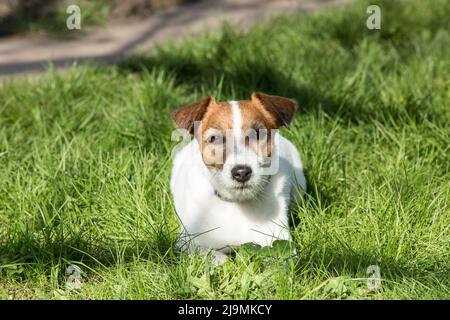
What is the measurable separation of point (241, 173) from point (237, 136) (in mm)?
178

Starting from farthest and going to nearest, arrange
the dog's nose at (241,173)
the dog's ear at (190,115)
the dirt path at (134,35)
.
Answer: the dirt path at (134,35)
the dog's ear at (190,115)
the dog's nose at (241,173)

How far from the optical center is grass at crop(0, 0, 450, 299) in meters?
3.46

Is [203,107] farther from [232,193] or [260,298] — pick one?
[260,298]


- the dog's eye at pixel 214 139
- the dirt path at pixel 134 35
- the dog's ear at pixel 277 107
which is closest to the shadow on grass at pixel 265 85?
the dirt path at pixel 134 35

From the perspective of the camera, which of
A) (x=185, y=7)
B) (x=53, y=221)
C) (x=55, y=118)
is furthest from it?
(x=185, y=7)

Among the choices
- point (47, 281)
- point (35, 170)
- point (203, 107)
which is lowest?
point (47, 281)

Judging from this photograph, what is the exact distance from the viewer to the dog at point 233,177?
346 centimetres

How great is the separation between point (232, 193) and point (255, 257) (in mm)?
334

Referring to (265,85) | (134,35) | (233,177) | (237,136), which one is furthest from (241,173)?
(134,35)

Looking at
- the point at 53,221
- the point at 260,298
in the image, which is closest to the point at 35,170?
the point at 53,221

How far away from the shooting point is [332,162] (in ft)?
15.0

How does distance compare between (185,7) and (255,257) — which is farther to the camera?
(185,7)

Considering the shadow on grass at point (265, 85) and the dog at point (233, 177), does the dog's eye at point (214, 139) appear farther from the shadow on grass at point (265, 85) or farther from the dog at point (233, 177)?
the shadow on grass at point (265, 85)

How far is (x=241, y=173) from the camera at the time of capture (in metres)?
3.42
